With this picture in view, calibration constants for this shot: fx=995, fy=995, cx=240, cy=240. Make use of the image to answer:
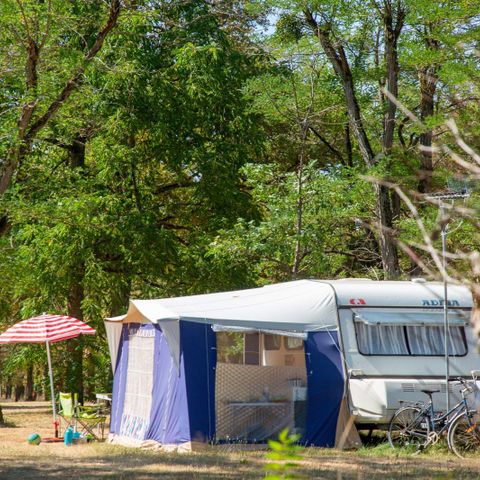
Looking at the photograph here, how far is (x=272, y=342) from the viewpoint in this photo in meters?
14.7

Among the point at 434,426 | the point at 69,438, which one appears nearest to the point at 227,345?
the point at 69,438

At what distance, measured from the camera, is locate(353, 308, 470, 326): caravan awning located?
515 inches

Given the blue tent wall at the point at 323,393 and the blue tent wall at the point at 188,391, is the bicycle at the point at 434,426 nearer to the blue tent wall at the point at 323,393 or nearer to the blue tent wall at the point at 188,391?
the blue tent wall at the point at 323,393

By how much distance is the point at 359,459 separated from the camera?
11398 mm

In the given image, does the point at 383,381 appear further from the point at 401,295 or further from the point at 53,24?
the point at 53,24

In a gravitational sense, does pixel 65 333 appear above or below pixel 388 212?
below

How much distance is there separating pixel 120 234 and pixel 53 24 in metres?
7.87

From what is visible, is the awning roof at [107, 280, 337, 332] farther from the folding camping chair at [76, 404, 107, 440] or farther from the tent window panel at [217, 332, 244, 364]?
the folding camping chair at [76, 404, 107, 440]

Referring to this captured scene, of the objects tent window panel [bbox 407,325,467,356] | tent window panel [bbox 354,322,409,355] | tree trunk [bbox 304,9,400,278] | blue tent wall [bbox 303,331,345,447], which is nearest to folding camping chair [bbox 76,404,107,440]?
blue tent wall [bbox 303,331,345,447]

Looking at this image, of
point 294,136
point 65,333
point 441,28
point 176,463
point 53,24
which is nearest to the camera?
point 176,463

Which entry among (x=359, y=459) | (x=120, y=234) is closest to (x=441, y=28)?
(x=120, y=234)

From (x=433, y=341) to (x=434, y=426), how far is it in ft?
5.41

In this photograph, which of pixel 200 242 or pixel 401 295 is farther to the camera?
pixel 200 242

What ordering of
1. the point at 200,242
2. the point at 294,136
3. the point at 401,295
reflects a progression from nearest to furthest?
the point at 401,295, the point at 200,242, the point at 294,136
